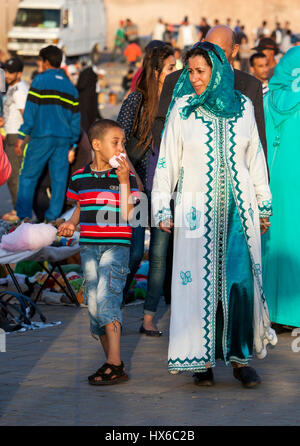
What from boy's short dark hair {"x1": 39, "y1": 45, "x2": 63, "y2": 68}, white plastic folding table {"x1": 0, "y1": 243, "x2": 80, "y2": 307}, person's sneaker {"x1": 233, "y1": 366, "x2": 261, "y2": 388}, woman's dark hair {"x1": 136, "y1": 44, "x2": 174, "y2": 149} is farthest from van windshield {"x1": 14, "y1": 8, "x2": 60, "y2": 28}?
person's sneaker {"x1": 233, "y1": 366, "x2": 261, "y2": 388}

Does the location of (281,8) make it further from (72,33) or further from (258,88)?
(258,88)

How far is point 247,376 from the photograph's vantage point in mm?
5895

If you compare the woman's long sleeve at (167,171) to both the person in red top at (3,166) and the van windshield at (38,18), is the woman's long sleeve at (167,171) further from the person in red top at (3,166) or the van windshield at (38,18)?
the van windshield at (38,18)

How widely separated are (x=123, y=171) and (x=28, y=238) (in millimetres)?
2076

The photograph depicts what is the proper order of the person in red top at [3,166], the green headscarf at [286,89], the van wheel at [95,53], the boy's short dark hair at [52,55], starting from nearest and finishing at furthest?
the person in red top at [3,166] < the green headscarf at [286,89] < the boy's short dark hair at [52,55] < the van wheel at [95,53]

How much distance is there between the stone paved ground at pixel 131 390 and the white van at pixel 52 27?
1232 inches

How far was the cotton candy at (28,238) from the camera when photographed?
25.9 ft

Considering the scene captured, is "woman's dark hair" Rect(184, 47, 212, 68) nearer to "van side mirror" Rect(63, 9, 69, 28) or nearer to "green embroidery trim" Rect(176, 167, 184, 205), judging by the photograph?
"green embroidery trim" Rect(176, 167, 184, 205)

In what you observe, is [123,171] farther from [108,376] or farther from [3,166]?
[108,376]

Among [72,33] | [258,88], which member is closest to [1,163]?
[258,88]

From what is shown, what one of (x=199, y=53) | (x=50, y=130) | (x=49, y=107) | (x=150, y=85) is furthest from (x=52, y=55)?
(x=199, y=53)

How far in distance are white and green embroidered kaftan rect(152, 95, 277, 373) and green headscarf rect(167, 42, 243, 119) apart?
0.11 feet

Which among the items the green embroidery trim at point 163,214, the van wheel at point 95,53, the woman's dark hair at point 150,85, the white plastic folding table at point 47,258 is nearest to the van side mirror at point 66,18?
the van wheel at point 95,53

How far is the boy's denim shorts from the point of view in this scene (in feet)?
19.7
